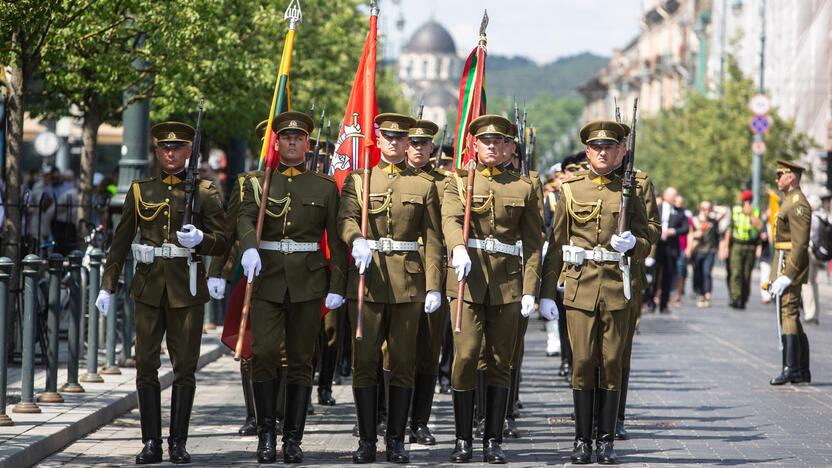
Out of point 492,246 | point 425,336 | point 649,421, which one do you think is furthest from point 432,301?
point 649,421

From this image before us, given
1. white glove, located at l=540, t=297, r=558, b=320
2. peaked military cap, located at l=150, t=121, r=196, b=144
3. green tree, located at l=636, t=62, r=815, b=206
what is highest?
green tree, located at l=636, t=62, r=815, b=206

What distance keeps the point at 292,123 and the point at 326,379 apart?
365 cm

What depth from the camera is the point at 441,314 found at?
1008 centimetres

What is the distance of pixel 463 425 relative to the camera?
964 cm

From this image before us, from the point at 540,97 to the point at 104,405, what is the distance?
18574cm

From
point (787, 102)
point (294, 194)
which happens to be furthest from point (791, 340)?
point (787, 102)

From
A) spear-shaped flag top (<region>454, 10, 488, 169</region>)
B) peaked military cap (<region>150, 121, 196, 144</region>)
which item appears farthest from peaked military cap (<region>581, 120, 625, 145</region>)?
peaked military cap (<region>150, 121, 196, 144</region>)

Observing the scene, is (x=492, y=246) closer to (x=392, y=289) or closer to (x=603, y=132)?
(x=392, y=289)

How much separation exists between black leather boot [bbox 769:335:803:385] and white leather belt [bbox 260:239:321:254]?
6.47m

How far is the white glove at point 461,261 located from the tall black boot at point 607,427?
1.13 m

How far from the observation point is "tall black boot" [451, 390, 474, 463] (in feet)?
31.4

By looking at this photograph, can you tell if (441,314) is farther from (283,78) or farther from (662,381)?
(662,381)

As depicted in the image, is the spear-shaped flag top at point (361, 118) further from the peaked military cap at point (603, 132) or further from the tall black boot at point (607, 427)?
the tall black boot at point (607, 427)

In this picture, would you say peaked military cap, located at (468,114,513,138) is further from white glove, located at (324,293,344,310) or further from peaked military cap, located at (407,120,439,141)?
white glove, located at (324,293,344,310)
